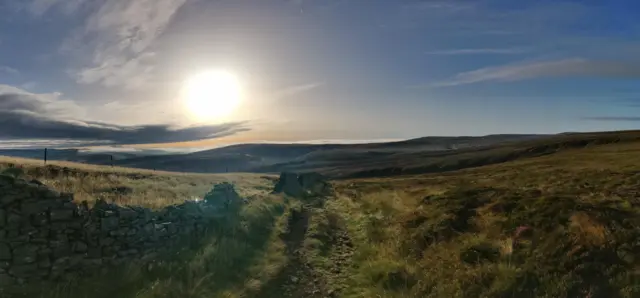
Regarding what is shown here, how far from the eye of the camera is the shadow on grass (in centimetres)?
1010

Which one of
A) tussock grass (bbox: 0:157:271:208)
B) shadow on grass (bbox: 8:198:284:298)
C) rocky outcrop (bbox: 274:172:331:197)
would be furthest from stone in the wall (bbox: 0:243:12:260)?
rocky outcrop (bbox: 274:172:331:197)

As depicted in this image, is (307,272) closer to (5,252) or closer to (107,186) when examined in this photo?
(5,252)

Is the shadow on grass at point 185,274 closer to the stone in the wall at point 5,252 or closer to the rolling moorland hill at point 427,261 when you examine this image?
the rolling moorland hill at point 427,261

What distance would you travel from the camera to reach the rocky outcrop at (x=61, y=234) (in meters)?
10.2

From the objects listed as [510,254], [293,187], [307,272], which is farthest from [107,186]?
[510,254]

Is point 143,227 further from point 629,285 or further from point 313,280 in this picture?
point 629,285

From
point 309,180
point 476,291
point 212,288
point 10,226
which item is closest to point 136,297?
point 212,288

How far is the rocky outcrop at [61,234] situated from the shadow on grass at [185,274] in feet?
1.38

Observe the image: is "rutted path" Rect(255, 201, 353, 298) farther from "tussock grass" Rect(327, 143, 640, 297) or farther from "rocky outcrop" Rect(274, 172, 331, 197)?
"rocky outcrop" Rect(274, 172, 331, 197)

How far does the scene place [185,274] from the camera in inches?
445

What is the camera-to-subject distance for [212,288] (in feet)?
35.1

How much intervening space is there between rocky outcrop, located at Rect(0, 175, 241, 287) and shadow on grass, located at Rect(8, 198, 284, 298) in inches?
16.6

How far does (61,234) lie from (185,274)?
Answer: 330cm

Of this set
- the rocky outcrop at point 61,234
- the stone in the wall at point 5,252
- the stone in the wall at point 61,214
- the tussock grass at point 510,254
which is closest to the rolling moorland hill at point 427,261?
the tussock grass at point 510,254
